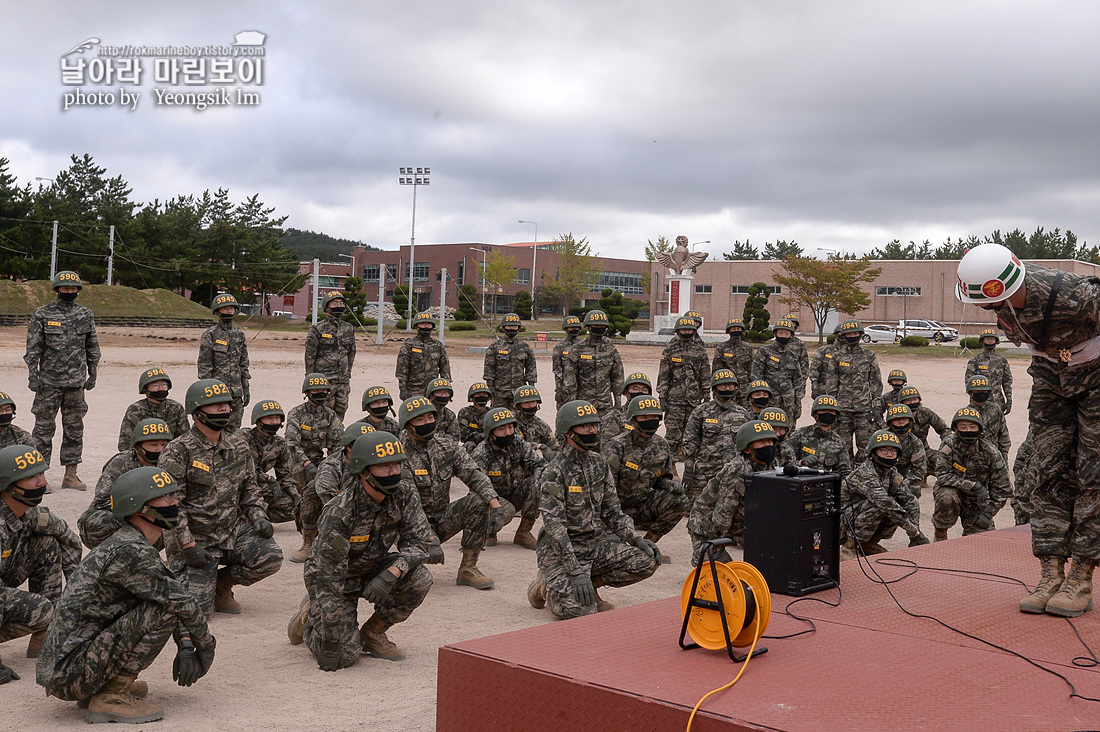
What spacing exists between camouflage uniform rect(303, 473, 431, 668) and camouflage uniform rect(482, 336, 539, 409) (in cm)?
762

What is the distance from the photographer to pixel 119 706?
526 cm

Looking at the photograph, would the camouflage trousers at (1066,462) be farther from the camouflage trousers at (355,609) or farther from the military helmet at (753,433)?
the camouflage trousers at (355,609)

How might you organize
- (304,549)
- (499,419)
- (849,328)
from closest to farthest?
(304,549), (499,419), (849,328)

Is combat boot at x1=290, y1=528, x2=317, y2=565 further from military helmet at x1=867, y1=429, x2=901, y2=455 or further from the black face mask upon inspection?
military helmet at x1=867, y1=429, x2=901, y2=455

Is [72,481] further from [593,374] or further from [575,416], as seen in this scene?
[575,416]

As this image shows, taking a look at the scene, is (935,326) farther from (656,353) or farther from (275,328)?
(275,328)

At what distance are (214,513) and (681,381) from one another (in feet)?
26.4

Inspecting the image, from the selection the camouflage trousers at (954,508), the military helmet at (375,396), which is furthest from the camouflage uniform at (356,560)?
the camouflage trousers at (954,508)

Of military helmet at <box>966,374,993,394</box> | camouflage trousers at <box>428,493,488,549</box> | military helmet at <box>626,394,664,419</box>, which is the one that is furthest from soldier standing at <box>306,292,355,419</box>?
military helmet at <box>966,374,993,394</box>

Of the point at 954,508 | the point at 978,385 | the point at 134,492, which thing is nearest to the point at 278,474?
the point at 134,492

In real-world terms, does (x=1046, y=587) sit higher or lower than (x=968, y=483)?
higher

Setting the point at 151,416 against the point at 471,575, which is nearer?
the point at 471,575

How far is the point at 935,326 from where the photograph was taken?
5591 cm

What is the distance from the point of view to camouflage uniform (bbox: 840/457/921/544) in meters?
9.04
